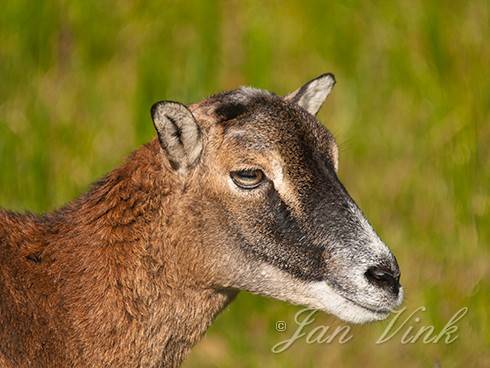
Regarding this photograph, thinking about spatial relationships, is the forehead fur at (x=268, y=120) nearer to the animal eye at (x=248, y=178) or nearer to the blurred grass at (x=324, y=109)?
the animal eye at (x=248, y=178)

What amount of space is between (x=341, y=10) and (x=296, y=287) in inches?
287

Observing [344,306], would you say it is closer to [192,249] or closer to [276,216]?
[276,216]

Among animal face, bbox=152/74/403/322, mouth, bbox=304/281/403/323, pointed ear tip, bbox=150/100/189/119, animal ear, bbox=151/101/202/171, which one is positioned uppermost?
pointed ear tip, bbox=150/100/189/119

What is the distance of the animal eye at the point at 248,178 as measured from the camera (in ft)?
23.7

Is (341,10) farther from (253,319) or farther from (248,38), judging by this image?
(253,319)

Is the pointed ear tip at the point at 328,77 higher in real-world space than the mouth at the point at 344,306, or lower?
higher

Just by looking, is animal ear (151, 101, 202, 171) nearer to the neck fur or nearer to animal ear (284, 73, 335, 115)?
the neck fur

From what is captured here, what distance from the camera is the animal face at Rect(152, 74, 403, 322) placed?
716cm

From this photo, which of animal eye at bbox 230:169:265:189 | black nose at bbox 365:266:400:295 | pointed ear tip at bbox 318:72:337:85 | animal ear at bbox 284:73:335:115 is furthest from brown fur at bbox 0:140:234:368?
pointed ear tip at bbox 318:72:337:85

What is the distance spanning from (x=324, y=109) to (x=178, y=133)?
6297 millimetres

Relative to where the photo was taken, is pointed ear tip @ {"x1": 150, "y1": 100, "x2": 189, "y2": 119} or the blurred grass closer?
pointed ear tip @ {"x1": 150, "y1": 100, "x2": 189, "y2": 119}

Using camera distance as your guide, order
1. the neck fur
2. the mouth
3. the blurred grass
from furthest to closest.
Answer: the blurred grass → the neck fur → the mouth

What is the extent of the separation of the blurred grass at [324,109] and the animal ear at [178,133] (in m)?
3.79

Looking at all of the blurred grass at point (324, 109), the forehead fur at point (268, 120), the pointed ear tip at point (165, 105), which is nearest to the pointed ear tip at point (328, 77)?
the forehead fur at point (268, 120)
